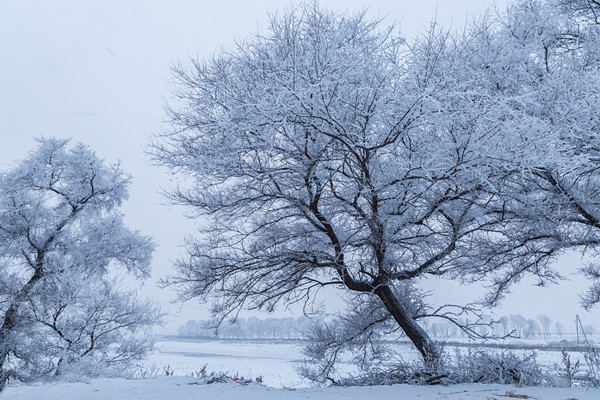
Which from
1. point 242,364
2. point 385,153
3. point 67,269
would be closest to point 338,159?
point 385,153

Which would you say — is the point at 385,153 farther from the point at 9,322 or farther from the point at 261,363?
the point at 261,363

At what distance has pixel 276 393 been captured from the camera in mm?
5582

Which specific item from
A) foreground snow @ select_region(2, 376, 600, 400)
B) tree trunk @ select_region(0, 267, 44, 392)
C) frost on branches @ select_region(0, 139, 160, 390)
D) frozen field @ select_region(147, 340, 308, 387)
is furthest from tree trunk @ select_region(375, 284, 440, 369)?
tree trunk @ select_region(0, 267, 44, 392)

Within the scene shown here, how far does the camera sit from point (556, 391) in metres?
4.61

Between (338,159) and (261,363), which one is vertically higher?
(338,159)

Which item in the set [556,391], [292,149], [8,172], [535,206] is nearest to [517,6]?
[535,206]

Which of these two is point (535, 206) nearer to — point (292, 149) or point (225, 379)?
point (292, 149)

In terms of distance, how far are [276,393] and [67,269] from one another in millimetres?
9276

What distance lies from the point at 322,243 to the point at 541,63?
5.59 m

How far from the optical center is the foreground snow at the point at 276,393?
180 inches

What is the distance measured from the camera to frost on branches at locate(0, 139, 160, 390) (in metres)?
10.9

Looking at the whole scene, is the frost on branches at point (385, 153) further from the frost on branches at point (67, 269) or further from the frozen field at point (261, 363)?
the frost on branches at point (67, 269)

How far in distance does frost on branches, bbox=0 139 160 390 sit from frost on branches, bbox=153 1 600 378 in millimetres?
6541

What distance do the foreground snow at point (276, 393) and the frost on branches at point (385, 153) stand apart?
40.2 inches
